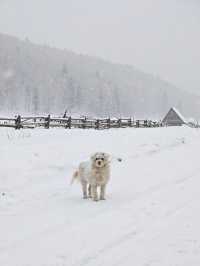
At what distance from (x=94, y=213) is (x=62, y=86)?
422ft

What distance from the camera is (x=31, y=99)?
134 m

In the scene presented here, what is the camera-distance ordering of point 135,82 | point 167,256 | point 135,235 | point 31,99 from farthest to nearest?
point 135,82 → point 31,99 → point 135,235 → point 167,256

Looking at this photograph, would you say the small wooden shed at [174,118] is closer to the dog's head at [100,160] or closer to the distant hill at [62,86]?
the distant hill at [62,86]

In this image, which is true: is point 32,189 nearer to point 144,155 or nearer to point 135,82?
point 144,155

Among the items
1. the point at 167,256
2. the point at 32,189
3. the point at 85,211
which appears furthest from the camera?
the point at 32,189

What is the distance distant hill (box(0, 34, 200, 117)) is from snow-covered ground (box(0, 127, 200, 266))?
336 feet

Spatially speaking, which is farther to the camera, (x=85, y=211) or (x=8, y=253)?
(x=85, y=211)

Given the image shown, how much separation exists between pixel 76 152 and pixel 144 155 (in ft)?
12.7

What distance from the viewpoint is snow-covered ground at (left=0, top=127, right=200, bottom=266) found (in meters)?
6.77

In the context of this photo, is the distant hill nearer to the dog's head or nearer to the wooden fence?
the wooden fence

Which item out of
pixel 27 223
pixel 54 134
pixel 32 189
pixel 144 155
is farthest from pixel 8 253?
pixel 54 134

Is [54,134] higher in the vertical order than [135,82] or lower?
lower

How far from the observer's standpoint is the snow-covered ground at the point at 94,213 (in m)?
6.77

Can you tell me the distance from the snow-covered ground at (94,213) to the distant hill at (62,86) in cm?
10249
